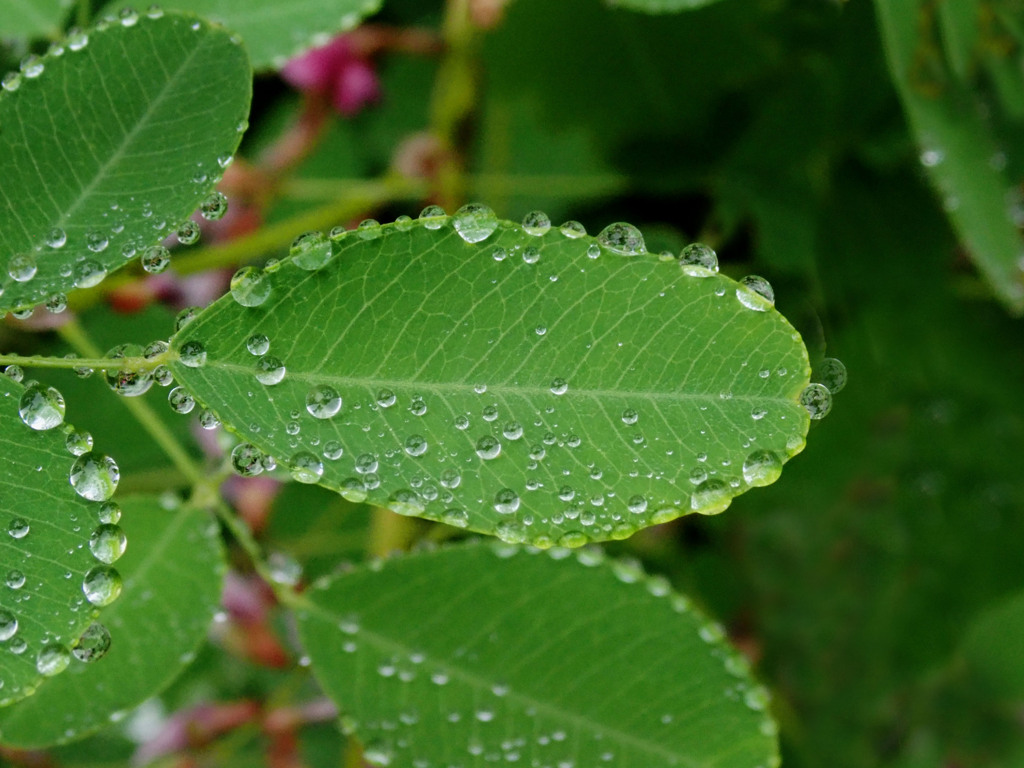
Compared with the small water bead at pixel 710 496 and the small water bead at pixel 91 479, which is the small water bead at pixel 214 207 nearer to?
the small water bead at pixel 91 479

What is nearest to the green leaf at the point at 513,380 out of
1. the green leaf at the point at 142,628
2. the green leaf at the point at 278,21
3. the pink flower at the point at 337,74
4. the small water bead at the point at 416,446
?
the small water bead at the point at 416,446

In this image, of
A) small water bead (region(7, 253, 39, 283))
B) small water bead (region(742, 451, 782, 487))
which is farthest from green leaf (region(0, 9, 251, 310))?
small water bead (region(742, 451, 782, 487))

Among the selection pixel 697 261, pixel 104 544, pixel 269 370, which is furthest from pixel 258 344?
pixel 697 261

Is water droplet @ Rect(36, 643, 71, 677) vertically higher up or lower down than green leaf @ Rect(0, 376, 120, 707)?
lower down

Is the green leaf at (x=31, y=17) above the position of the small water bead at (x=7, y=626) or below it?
above

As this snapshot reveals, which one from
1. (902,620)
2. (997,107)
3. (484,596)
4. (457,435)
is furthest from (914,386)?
(457,435)

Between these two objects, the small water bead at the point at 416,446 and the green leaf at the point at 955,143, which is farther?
the green leaf at the point at 955,143

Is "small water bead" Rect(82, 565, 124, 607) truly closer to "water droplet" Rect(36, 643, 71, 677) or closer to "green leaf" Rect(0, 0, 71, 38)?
"water droplet" Rect(36, 643, 71, 677)
